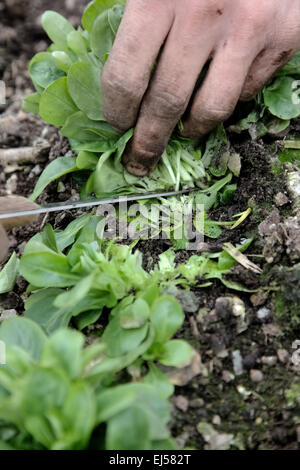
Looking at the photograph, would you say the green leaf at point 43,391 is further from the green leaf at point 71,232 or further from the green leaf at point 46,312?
the green leaf at point 71,232

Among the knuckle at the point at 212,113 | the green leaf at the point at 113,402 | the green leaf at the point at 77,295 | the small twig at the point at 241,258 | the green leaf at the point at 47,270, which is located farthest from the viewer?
the knuckle at the point at 212,113

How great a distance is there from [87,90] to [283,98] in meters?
0.66

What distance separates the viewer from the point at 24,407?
87 centimetres

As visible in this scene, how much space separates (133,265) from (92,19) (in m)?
0.89

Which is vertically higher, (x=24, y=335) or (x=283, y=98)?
(x=283, y=98)

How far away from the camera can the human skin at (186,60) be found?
1.34 meters

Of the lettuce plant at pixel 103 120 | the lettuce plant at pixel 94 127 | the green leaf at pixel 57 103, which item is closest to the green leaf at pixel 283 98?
the lettuce plant at pixel 103 120

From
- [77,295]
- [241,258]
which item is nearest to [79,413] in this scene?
[77,295]

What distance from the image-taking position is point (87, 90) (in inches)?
58.6

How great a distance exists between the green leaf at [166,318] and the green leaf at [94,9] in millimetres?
1036

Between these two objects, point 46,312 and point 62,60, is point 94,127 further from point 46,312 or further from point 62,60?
point 46,312

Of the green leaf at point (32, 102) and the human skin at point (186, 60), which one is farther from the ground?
the human skin at point (186, 60)

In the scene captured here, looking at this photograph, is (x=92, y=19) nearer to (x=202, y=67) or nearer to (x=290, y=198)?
(x=202, y=67)
